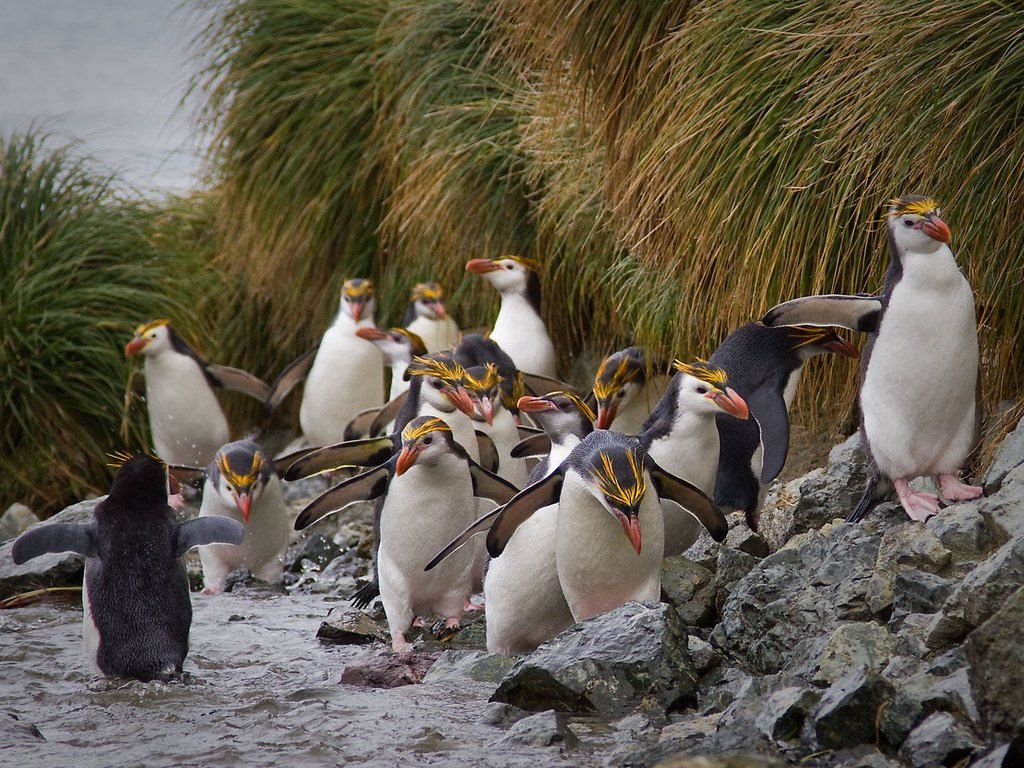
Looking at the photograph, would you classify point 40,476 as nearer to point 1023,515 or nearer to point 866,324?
point 866,324

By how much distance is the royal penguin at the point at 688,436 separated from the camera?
373 cm

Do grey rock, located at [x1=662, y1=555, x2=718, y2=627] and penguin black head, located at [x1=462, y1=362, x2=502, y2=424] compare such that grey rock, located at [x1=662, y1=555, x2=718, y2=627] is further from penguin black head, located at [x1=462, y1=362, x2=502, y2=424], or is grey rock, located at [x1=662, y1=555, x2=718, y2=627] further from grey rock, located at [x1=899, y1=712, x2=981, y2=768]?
grey rock, located at [x1=899, y1=712, x2=981, y2=768]

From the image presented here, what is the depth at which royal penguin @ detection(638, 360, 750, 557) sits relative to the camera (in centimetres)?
373

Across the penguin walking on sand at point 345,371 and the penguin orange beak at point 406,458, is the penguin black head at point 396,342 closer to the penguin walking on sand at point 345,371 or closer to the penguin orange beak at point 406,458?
the penguin walking on sand at point 345,371

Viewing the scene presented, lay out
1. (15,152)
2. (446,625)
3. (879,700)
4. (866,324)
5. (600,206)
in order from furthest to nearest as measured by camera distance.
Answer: (15,152) → (600,206) → (446,625) → (866,324) → (879,700)

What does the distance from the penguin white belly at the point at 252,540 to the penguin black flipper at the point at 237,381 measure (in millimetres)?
1849

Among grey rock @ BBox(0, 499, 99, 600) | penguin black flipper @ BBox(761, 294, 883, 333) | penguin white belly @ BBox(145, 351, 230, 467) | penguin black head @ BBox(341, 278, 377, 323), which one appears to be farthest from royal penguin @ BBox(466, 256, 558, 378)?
penguin black flipper @ BBox(761, 294, 883, 333)

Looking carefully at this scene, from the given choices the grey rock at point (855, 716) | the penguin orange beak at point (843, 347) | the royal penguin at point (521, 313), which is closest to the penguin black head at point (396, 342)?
the royal penguin at point (521, 313)

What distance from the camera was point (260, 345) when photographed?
7695 millimetres

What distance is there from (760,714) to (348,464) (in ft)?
6.97

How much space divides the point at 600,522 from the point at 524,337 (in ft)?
8.77

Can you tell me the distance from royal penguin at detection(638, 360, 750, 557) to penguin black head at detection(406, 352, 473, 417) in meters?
0.68

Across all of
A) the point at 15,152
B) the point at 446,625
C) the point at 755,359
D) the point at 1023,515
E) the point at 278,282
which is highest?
the point at 15,152

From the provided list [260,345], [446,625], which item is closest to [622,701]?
[446,625]
